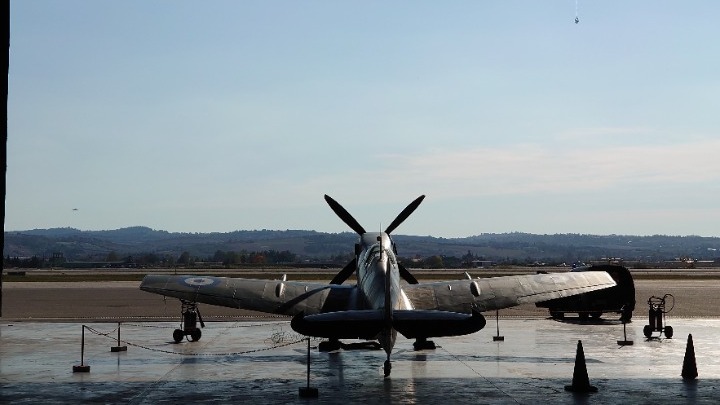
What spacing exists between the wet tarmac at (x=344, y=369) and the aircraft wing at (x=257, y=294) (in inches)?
57.9

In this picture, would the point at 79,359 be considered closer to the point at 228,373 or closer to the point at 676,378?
the point at 228,373

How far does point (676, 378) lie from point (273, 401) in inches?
376

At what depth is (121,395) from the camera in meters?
16.7

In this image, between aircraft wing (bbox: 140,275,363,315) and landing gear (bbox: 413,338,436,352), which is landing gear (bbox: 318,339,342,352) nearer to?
aircraft wing (bbox: 140,275,363,315)

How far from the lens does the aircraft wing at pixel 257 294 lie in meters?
23.6

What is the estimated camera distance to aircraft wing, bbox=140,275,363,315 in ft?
77.3

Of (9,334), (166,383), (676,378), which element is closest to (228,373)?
(166,383)

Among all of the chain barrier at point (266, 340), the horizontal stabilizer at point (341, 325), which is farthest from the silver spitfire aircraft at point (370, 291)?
the horizontal stabilizer at point (341, 325)

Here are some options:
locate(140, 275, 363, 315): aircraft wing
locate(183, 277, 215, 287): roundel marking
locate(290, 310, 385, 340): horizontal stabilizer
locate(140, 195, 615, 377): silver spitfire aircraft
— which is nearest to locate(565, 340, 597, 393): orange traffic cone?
locate(290, 310, 385, 340): horizontal stabilizer

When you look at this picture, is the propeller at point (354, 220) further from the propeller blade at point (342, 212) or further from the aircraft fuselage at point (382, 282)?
the aircraft fuselage at point (382, 282)

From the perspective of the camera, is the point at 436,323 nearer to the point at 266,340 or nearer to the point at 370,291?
the point at 370,291

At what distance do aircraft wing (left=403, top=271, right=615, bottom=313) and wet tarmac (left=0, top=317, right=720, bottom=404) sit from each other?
4.77 ft

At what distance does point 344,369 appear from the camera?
21.1m

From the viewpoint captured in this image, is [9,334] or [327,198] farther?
[327,198]
